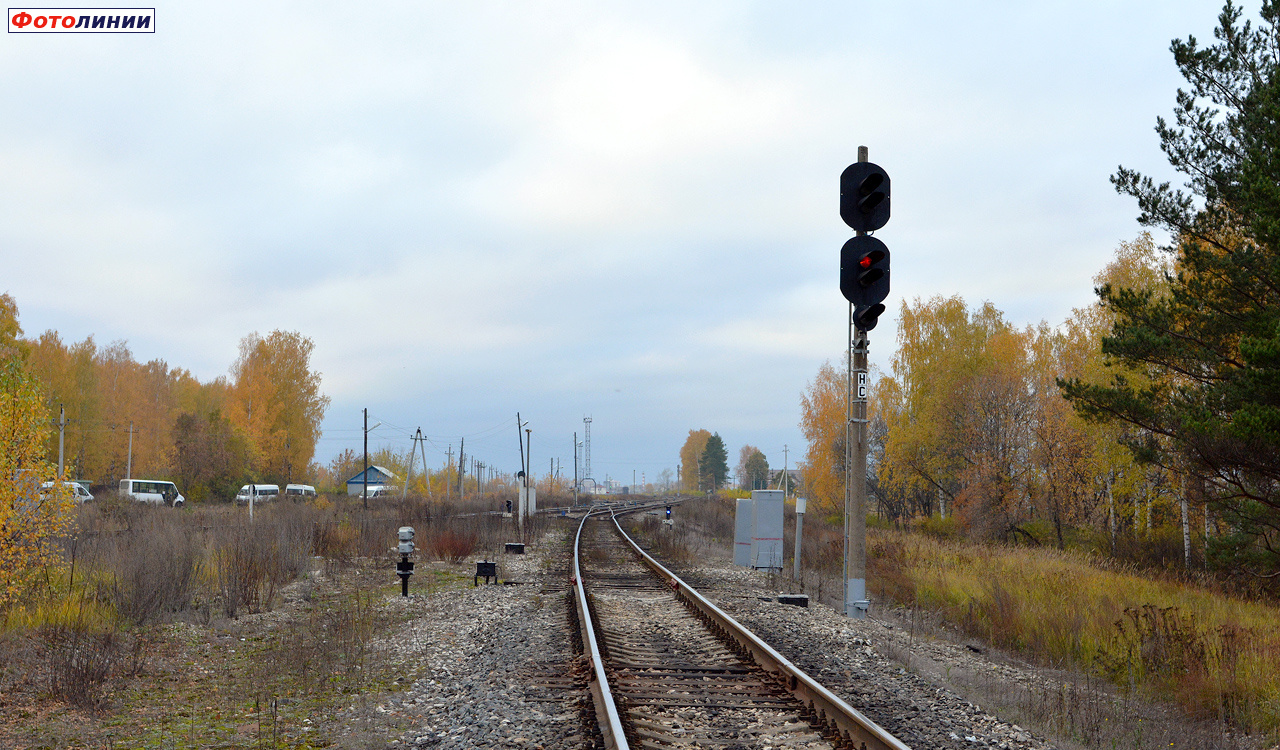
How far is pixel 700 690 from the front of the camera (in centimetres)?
709

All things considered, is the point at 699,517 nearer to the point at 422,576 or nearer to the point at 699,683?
the point at 422,576

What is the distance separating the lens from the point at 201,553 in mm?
14828

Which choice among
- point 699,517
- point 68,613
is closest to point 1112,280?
point 699,517

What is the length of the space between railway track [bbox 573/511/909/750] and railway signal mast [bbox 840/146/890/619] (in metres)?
1.81

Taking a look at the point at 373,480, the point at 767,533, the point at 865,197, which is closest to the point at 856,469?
the point at 865,197

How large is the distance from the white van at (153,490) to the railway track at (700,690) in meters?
44.8

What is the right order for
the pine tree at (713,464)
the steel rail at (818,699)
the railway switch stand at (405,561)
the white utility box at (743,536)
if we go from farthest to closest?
the pine tree at (713,464) → the white utility box at (743,536) → the railway switch stand at (405,561) → the steel rail at (818,699)

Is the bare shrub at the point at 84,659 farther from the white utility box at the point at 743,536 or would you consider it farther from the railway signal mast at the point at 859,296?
the white utility box at the point at 743,536

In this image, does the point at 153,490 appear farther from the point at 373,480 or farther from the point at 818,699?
the point at 818,699

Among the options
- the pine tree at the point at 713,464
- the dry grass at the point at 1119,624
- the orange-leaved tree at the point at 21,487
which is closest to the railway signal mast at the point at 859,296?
the dry grass at the point at 1119,624

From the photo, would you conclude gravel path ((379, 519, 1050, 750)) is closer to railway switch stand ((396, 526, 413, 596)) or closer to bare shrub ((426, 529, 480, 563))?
railway switch stand ((396, 526, 413, 596))

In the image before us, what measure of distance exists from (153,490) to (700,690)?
55.1 metres

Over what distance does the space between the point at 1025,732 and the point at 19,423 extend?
10.7 metres

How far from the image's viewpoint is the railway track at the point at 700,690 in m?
5.70
